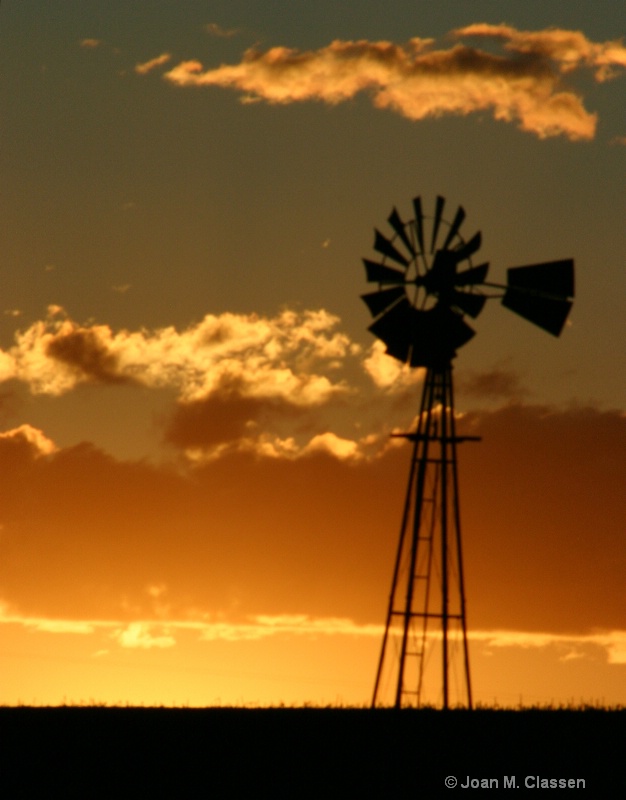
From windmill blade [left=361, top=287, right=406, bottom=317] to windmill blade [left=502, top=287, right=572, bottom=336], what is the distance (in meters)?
2.50

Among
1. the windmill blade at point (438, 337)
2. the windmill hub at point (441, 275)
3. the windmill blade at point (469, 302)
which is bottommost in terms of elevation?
the windmill blade at point (438, 337)

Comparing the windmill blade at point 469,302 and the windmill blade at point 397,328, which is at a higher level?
the windmill blade at point 469,302

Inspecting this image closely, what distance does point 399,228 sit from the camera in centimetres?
3978
